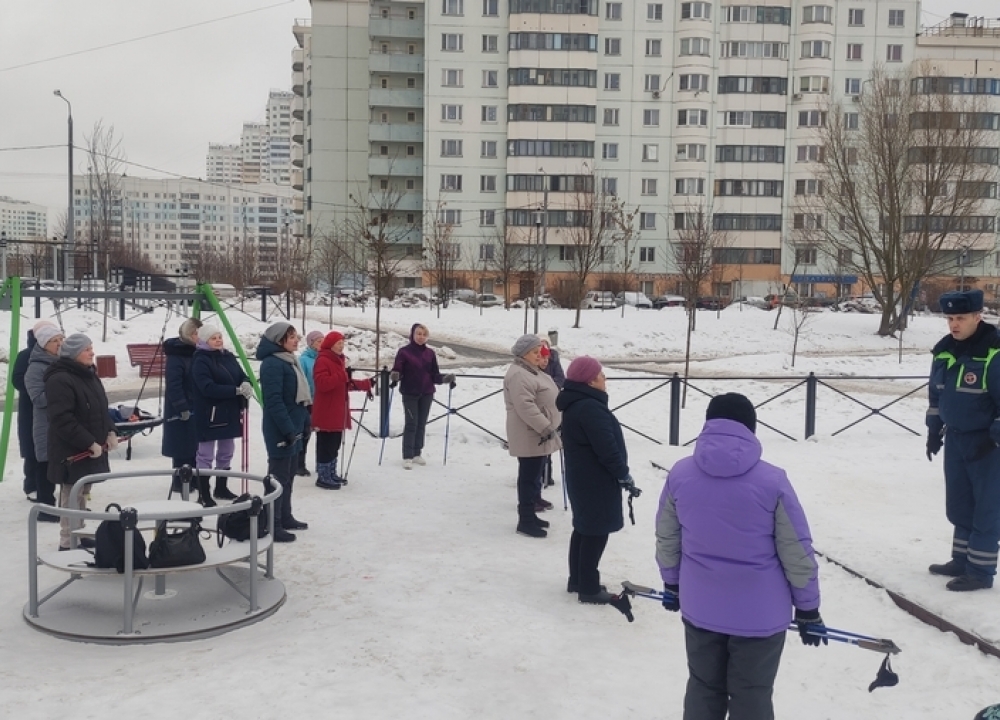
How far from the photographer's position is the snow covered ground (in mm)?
4523

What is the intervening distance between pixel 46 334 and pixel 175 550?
327 centimetres

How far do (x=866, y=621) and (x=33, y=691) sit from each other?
16.4ft

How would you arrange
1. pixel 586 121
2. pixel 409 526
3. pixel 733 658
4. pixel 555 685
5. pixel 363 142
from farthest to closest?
pixel 363 142, pixel 586 121, pixel 409 526, pixel 555 685, pixel 733 658

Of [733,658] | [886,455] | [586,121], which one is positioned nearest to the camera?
[733,658]

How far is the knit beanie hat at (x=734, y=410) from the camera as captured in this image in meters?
3.56

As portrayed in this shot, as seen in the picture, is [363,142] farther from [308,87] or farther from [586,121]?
[586,121]

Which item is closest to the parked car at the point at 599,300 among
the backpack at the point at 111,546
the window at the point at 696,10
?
the window at the point at 696,10

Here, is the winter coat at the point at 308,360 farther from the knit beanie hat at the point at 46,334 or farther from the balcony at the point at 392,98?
the balcony at the point at 392,98

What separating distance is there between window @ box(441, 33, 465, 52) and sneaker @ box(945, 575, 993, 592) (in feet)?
198

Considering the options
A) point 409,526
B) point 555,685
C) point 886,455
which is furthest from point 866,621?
point 886,455

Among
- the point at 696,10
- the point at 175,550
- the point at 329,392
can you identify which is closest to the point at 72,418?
the point at 175,550

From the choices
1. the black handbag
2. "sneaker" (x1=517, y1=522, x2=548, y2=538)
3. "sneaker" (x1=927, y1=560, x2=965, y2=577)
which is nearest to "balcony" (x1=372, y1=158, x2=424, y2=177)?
"sneaker" (x1=517, y1=522, x2=548, y2=538)

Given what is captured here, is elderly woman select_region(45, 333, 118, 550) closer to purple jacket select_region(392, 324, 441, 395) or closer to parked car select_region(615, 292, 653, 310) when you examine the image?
purple jacket select_region(392, 324, 441, 395)

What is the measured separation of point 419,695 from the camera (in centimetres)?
456
